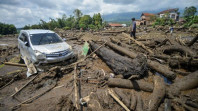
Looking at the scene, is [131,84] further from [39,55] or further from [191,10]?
[191,10]

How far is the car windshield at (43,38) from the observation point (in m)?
5.40

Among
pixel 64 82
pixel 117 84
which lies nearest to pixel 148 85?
pixel 117 84

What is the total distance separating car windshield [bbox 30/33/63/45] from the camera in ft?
17.7

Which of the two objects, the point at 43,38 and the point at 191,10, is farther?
the point at 191,10

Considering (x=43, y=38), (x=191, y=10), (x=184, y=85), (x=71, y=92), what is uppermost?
(x=191, y=10)

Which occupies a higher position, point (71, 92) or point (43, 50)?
point (43, 50)

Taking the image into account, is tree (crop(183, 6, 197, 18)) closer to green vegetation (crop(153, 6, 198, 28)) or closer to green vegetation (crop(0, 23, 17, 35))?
green vegetation (crop(153, 6, 198, 28))

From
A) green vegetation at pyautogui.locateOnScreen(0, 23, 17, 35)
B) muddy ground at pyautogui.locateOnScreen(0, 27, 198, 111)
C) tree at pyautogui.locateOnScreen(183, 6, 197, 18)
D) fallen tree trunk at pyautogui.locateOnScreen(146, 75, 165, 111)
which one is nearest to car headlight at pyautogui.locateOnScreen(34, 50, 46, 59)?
muddy ground at pyautogui.locateOnScreen(0, 27, 198, 111)

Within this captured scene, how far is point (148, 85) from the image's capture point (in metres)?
3.26

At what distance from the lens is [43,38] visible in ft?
18.9

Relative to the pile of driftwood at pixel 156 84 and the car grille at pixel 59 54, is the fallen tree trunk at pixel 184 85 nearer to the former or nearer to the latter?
the pile of driftwood at pixel 156 84

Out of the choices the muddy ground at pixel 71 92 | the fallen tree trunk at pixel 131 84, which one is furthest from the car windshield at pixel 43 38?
the fallen tree trunk at pixel 131 84

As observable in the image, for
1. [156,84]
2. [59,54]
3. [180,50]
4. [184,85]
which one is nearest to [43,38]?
[59,54]

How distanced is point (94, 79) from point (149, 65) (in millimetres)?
2518
